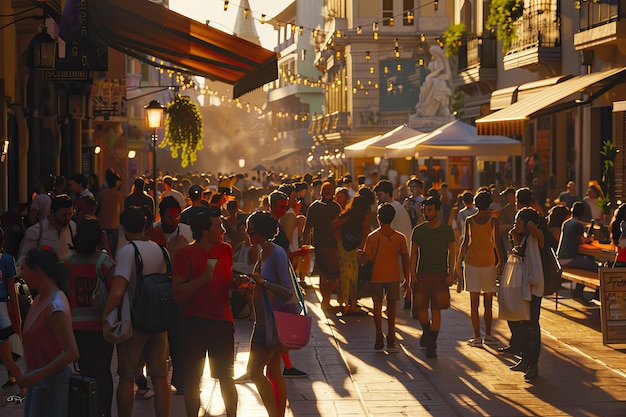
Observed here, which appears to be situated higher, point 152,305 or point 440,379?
Answer: point 152,305

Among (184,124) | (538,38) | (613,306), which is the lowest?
(613,306)

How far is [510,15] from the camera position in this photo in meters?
33.8

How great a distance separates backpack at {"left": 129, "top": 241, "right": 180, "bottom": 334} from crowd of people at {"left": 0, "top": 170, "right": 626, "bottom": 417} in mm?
43

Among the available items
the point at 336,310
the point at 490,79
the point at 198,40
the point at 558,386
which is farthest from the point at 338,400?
the point at 490,79

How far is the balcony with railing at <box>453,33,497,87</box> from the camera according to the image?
38.1 m

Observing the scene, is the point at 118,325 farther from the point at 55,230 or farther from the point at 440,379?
the point at 440,379

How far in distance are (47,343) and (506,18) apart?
28700 mm

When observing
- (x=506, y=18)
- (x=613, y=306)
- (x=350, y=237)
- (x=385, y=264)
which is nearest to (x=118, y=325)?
(x=385, y=264)

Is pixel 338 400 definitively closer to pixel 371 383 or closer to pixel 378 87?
pixel 371 383

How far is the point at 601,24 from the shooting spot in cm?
2527

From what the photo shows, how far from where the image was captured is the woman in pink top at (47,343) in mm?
6496

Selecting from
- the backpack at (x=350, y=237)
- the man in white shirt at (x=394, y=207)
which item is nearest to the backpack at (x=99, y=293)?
the backpack at (x=350, y=237)

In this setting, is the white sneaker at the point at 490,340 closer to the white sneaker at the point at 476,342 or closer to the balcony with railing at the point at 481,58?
the white sneaker at the point at 476,342

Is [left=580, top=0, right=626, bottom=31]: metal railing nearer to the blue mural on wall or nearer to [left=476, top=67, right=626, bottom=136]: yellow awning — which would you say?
[left=476, top=67, right=626, bottom=136]: yellow awning
